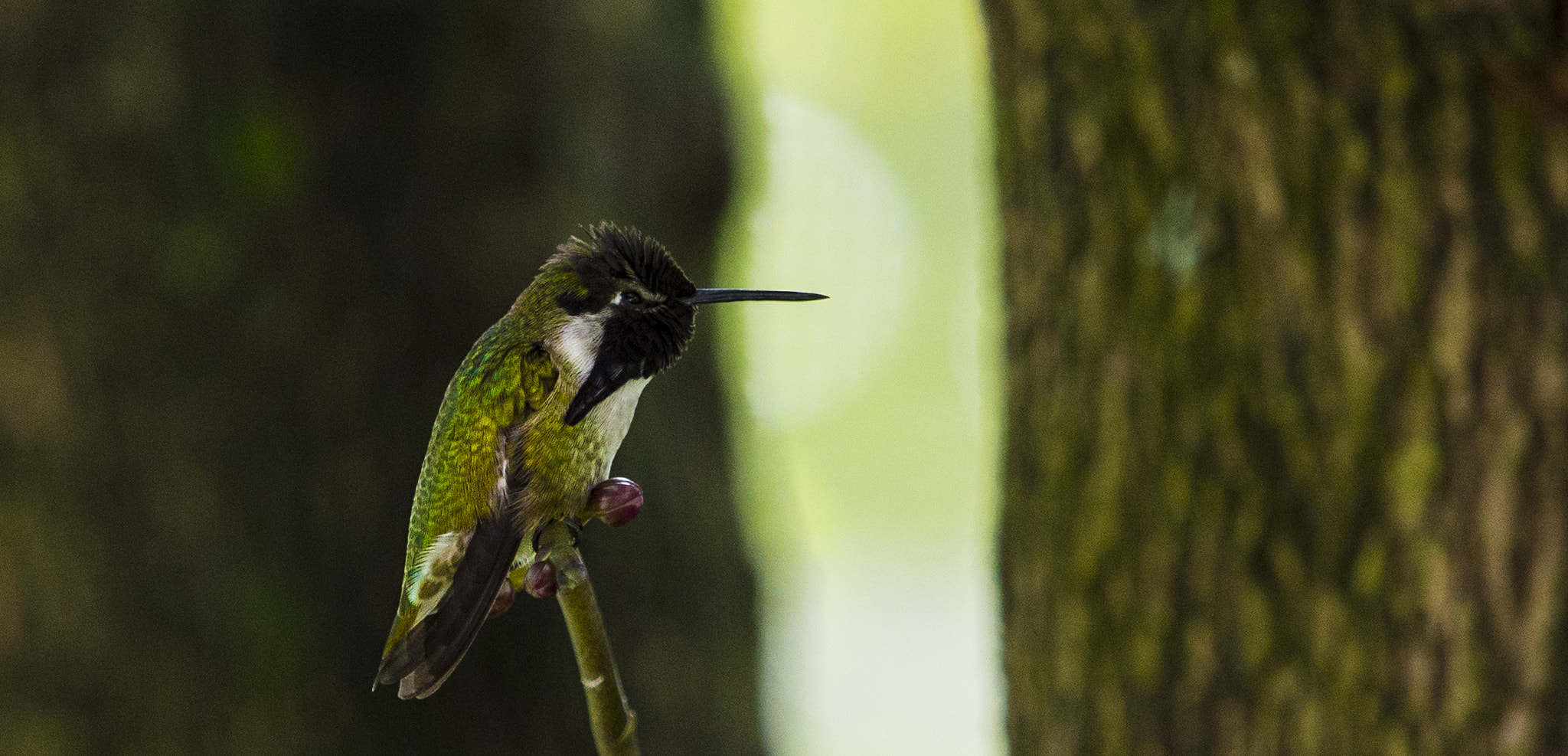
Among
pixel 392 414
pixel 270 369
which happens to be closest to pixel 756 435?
pixel 392 414

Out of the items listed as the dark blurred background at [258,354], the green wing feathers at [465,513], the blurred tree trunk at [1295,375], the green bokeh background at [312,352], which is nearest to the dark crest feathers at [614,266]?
the green wing feathers at [465,513]

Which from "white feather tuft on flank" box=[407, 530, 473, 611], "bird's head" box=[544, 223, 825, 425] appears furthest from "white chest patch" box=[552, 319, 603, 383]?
"white feather tuft on flank" box=[407, 530, 473, 611]

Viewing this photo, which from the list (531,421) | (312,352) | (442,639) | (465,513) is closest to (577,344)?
(531,421)

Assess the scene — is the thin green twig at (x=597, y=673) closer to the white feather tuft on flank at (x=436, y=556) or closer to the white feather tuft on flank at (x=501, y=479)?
the white feather tuft on flank at (x=436, y=556)

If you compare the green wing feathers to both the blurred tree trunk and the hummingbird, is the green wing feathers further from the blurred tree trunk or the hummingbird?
the blurred tree trunk

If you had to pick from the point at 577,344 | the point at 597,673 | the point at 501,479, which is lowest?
the point at 597,673

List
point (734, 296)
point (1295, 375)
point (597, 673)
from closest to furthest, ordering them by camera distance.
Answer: point (597, 673) → point (734, 296) → point (1295, 375)

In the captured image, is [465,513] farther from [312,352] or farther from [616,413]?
[312,352]
